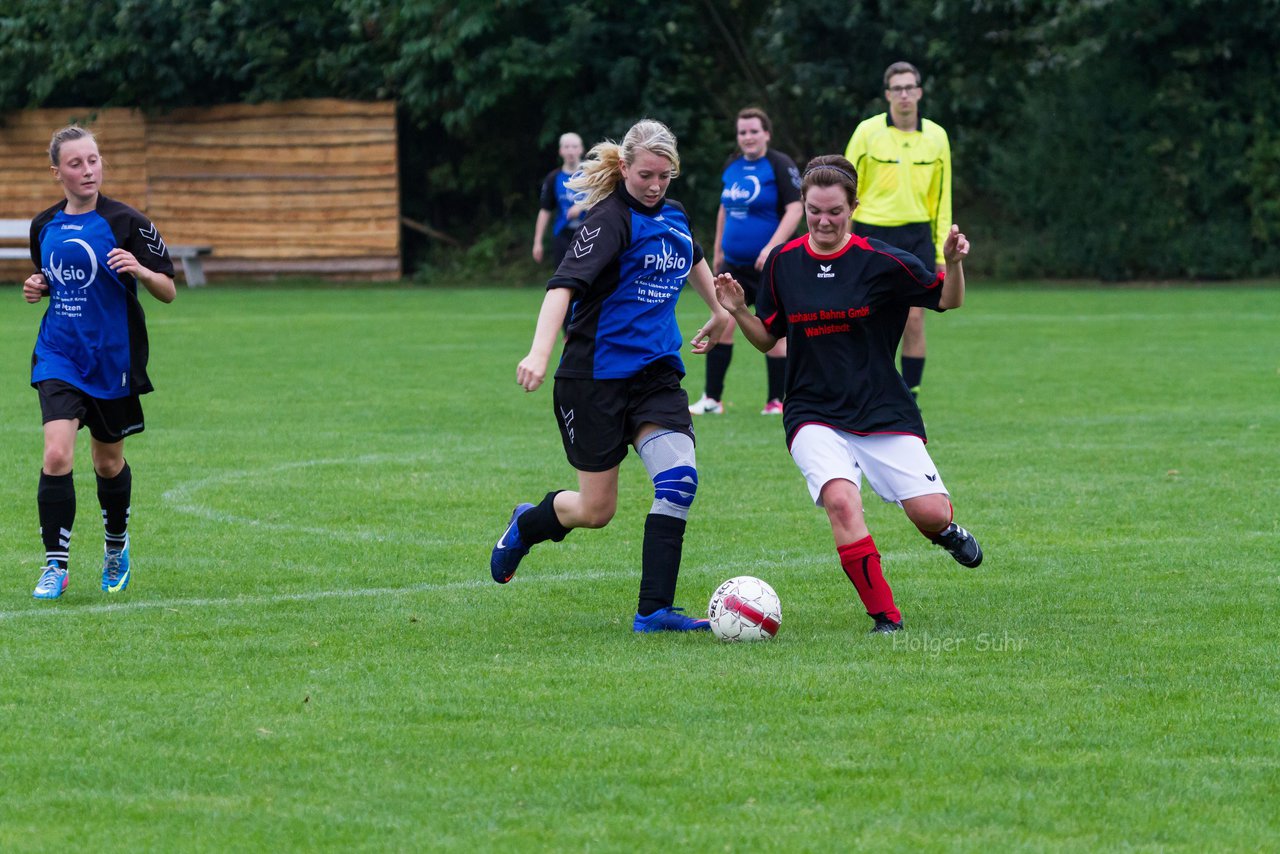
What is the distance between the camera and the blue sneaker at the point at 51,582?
684 cm

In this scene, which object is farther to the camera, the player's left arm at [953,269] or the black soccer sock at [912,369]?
the black soccer sock at [912,369]

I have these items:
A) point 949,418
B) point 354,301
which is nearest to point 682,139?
point 354,301

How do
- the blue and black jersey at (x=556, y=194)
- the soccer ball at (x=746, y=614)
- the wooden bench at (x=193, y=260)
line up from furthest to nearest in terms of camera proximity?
the wooden bench at (x=193, y=260) < the blue and black jersey at (x=556, y=194) < the soccer ball at (x=746, y=614)

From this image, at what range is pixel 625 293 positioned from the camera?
6.33 meters

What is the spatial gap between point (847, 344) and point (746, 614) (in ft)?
3.43

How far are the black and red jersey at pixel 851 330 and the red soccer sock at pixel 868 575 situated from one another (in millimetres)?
446

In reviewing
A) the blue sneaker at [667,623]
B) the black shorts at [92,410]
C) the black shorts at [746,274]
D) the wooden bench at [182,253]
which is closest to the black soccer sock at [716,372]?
the black shorts at [746,274]

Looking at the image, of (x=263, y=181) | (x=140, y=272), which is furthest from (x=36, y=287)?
(x=263, y=181)

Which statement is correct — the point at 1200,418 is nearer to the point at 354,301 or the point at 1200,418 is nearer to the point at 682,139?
the point at 354,301

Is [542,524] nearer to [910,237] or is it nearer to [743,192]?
[910,237]

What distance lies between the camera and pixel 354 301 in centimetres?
2569

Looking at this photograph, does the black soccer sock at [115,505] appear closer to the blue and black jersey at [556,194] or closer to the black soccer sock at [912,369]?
the black soccer sock at [912,369]

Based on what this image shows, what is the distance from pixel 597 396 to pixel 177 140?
26.7 metres

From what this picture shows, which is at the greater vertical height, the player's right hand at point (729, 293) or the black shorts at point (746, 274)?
the player's right hand at point (729, 293)
